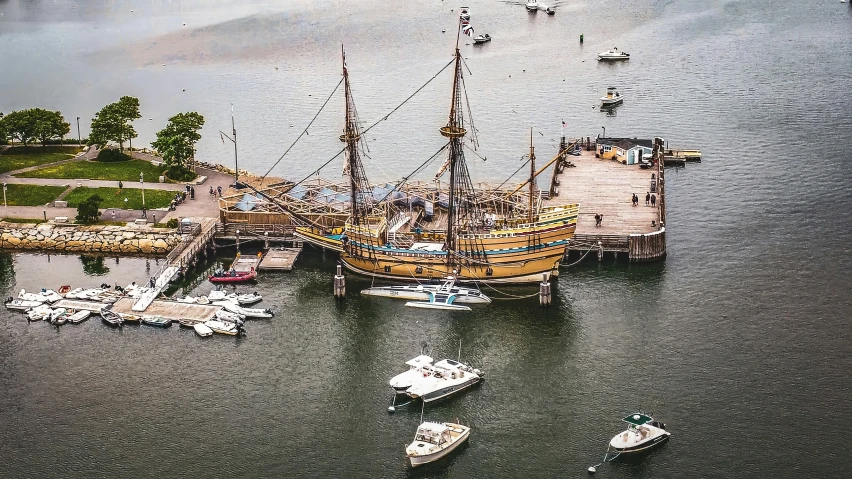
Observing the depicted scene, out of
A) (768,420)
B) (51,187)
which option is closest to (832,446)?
(768,420)

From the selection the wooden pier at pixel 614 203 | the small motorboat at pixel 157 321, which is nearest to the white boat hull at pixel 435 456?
the small motorboat at pixel 157 321

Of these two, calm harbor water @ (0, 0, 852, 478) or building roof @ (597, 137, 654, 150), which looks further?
building roof @ (597, 137, 654, 150)

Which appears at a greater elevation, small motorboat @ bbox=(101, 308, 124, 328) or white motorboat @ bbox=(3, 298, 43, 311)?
white motorboat @ bbox=(3, 298, 43, 311)

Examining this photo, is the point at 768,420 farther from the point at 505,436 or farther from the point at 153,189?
the point at 153,189

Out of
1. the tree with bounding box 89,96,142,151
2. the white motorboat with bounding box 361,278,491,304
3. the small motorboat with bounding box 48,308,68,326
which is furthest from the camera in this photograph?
the tree with bounding box 89,96,142,151

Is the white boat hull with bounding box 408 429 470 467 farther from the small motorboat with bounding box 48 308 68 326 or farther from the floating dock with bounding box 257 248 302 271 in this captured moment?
the small motorboat with bounding box 48 308 68 326

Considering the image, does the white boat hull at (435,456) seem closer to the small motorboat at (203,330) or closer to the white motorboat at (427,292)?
the white motorboat at (427,292)

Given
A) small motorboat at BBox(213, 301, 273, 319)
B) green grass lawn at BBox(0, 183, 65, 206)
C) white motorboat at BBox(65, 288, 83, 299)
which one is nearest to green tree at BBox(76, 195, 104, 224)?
green grass lawn at BBox(0, 183, 65, 206)
